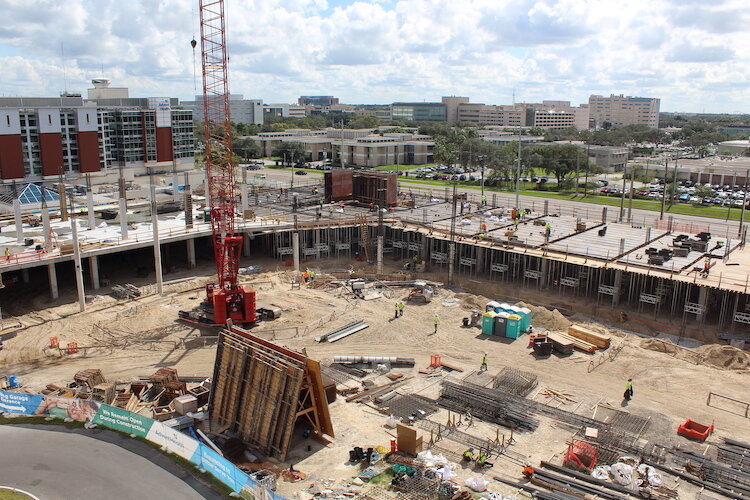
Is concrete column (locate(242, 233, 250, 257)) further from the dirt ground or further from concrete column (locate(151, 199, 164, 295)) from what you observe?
concrete column (locate(151, 199, 164, 295))

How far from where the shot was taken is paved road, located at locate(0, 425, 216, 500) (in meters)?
17.7

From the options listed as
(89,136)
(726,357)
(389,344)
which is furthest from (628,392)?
(89,136)

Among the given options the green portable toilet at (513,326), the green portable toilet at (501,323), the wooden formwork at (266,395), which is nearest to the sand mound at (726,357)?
the green portable toilet at (513,326)

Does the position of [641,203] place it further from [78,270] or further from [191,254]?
[78,270]

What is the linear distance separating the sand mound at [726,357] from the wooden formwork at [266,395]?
19289mm

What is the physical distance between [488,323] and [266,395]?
1558 centimetres

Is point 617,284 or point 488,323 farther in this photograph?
point 617,284

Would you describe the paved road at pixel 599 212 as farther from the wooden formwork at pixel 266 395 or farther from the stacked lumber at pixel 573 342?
the wooden formwork at pixel 266 395

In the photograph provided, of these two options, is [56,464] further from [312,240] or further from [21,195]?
[21,195]

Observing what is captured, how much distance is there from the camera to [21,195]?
51.3m

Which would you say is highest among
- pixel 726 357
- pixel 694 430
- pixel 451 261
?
pixel 451 261

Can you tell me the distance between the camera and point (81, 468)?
19000 millimetres

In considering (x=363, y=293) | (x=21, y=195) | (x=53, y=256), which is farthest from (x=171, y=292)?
(x=21, y=195)

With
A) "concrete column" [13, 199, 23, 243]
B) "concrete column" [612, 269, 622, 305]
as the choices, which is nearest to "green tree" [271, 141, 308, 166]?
"concrete column" [13, 199, 23, 243]
